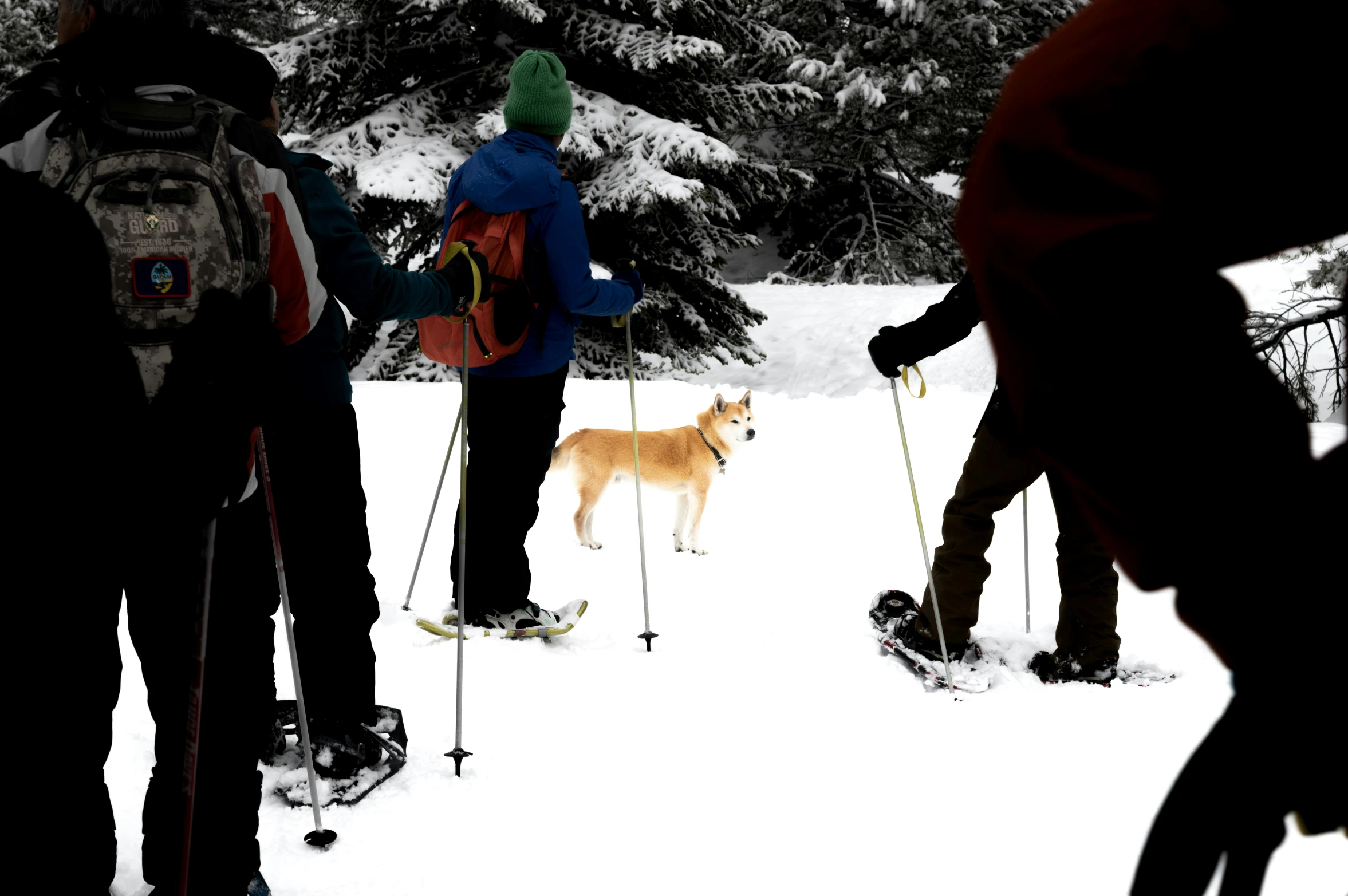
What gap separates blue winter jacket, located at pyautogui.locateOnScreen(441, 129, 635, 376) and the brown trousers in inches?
64.5

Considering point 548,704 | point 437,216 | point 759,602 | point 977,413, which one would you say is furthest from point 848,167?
point 548,704

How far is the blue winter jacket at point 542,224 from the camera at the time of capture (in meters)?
3.59

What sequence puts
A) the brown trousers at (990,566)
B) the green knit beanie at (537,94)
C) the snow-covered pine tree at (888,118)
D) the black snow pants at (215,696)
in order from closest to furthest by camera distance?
1. the black snow pants at (215,696)
2. the brown trousers at (990,566)
3. the green knit beanie at (537,94)
4. the snow-covered pine tree at (888,118)

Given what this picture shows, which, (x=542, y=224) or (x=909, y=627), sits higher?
(x=542, y=224)

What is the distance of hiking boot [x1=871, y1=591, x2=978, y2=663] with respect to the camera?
3832mm

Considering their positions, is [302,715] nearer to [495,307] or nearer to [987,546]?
[495,307]

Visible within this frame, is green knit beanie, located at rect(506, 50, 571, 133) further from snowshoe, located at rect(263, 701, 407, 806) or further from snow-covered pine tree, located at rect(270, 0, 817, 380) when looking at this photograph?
snow-covered pine tree, located at rect(270, 0, 817, 380)

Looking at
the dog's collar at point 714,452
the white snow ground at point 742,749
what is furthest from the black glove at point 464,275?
the dog's collar at point 714,452

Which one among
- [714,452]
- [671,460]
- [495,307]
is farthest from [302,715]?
[714,452]

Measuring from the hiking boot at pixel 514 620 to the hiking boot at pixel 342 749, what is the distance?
110cm

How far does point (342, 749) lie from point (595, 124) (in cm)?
952

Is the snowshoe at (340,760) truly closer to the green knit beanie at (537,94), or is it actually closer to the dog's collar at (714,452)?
the green knit beanie at (537,94)

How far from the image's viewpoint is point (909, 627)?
4.03 meters

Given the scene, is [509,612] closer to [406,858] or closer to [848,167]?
[406,858]
